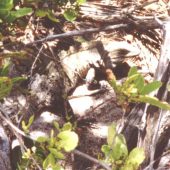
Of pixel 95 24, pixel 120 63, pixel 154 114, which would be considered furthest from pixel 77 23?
pixel 154 114

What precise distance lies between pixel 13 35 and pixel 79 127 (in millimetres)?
521

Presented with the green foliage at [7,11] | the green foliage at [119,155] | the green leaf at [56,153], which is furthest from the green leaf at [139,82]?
the green foliage at [7,11]

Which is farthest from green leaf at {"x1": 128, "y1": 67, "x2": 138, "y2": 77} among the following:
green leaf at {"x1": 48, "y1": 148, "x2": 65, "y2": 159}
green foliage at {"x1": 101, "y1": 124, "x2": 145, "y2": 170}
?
green leaf at {"x1": 48, "y1": 148, "x2": 65, "y2": 159}

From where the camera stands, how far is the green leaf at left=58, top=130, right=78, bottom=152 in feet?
3.50

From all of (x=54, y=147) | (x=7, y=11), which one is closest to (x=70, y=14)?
(x=7, y=11)

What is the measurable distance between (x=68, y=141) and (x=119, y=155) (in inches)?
6.8

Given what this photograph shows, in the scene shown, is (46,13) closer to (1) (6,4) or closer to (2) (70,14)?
(2) (70,14)

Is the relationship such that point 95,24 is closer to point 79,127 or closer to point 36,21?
point 36,21

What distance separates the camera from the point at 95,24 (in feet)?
5.52

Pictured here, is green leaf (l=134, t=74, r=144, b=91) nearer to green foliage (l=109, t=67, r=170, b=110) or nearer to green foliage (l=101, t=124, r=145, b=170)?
green foliage (l=109, t=67, r=170, b=110)

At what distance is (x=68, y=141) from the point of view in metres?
1.08

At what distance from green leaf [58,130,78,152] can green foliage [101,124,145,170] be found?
0.10 meters

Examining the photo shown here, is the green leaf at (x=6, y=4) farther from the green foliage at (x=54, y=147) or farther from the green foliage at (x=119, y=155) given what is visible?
the green foliage at (x=119, y=155)

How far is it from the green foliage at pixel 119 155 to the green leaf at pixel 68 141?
0.10 meters
